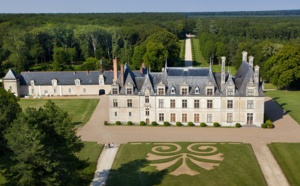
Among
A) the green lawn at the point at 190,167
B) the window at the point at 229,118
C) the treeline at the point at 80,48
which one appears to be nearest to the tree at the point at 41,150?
the green lawn at the point at 190,167

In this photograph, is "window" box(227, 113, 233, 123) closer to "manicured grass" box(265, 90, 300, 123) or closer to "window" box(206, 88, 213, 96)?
"window" box(206, 88, 213, 96)

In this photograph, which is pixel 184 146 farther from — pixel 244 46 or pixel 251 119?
pixel 244 46

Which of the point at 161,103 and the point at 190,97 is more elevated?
the point at 190,97

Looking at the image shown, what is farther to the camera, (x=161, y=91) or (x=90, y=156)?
(x=161, y=91)

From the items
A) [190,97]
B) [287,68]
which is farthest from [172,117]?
[287,68]

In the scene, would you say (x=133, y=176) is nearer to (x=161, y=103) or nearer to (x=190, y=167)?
(x=190, y=167)

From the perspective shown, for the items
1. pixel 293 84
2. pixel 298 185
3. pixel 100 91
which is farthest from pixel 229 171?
pixel 293 84

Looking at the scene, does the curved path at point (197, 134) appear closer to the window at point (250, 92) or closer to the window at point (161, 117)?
the window at point (161, 117)

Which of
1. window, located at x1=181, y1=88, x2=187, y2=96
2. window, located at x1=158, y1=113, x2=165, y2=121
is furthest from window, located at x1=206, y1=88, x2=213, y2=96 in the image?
window, located at x1=158, y1=113, x2=165, y2=121
